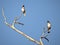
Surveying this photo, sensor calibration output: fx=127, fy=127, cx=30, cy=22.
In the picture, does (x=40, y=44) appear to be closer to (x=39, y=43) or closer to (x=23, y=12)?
(x=39, y=43)

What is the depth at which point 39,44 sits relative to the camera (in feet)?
2.46

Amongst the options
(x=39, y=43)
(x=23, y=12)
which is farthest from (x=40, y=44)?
(x=23, y=12)

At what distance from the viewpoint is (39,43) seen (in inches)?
29.4

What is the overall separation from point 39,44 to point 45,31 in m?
0.09

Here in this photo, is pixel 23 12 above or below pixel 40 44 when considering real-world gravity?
above

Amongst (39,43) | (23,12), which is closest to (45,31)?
(39,43)

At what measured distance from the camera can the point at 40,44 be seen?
744 mm

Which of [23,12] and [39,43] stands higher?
[23,12]

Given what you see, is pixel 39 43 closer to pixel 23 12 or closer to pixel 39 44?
pixel 39 44

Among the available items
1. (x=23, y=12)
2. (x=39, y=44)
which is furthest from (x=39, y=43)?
(x=23, y=12)

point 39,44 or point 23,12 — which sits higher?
point 23,12

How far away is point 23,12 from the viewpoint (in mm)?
839

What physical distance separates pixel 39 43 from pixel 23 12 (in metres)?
0.23

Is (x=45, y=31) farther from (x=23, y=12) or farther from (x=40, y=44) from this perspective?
(x=23, y=12)
